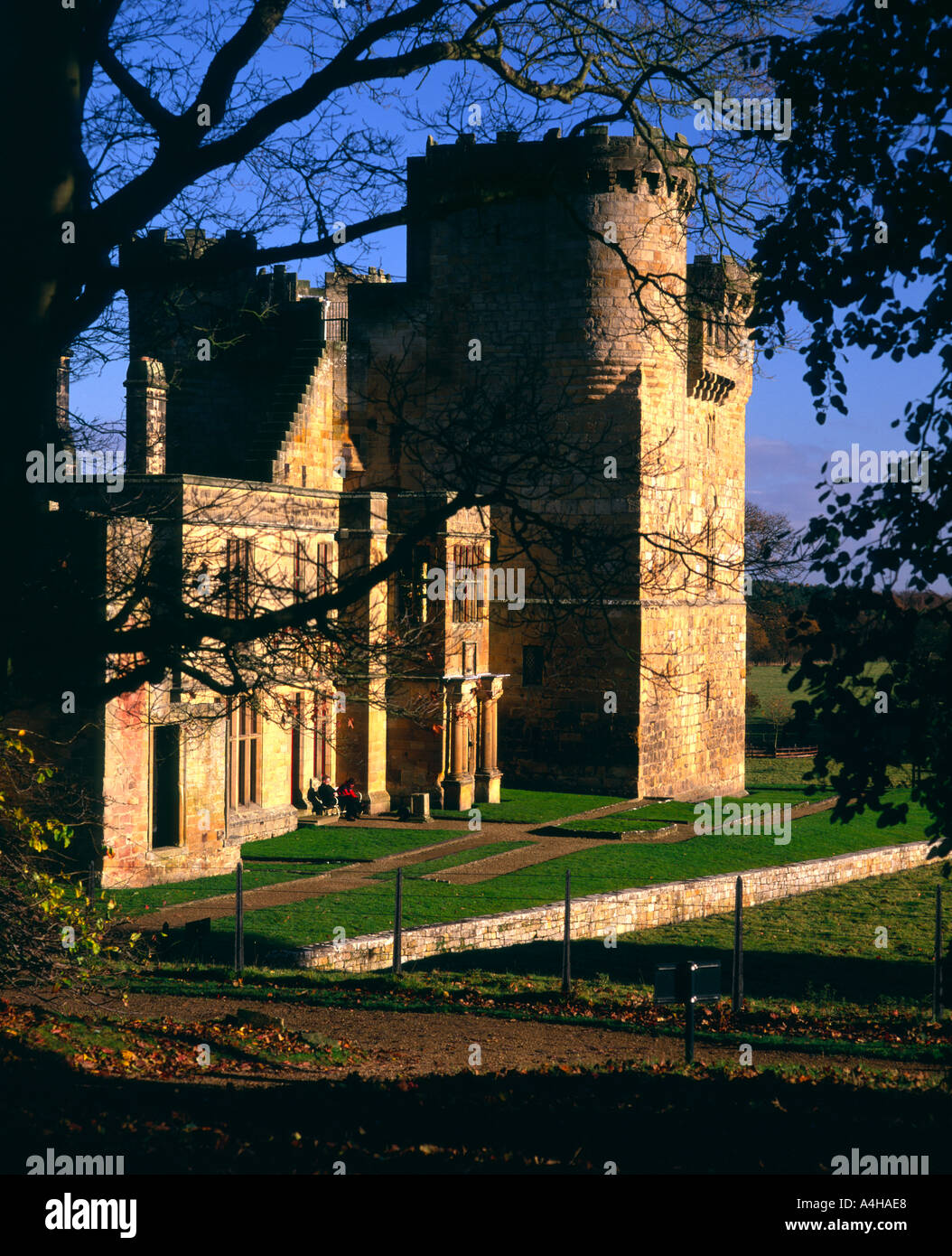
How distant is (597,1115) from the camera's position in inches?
362

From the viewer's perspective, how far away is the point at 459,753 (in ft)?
103

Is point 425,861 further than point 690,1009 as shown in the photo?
Yes

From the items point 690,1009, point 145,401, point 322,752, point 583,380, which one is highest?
point 583,380

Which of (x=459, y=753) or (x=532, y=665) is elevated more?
(x=532, y=665)

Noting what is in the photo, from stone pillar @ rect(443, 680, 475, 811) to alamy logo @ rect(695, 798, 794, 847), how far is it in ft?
16.8

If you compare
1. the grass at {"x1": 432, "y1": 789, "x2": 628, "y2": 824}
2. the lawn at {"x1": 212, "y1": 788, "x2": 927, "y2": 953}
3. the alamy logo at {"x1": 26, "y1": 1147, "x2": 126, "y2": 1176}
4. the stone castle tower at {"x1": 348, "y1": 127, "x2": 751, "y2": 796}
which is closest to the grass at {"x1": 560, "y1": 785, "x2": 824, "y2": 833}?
the grass at {"x1": 432, "y1": 789, "x2": 628, "y2": 824}

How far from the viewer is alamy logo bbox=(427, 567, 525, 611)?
99.5 ft

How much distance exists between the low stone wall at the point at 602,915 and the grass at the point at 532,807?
639 centimetres

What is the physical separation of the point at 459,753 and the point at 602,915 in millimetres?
11132

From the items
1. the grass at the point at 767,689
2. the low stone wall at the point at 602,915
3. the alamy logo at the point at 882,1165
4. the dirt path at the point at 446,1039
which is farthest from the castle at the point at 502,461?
the alamy logo at the point at 882,1165

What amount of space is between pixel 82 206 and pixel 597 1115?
23.7 ft

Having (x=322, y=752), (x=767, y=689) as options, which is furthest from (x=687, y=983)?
(x=767, y=689)
